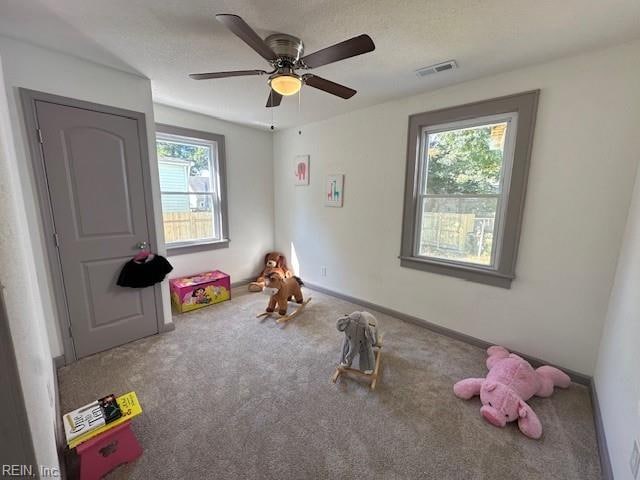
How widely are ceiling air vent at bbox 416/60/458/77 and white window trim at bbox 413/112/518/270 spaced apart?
51 cm

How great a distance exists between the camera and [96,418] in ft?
4.44

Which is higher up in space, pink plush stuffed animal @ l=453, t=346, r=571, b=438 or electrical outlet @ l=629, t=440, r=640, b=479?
electrical outlet @ l=629, t=440, r=640, b=479

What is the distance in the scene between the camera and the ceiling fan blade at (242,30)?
1.18 metres

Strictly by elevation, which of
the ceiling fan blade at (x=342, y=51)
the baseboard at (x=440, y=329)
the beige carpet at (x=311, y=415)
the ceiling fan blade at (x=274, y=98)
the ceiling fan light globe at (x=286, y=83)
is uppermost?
the ceiling fan blade at (x=342, y=51)

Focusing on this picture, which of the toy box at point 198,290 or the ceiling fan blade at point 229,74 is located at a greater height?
the ceiling fan blade at point 229,74

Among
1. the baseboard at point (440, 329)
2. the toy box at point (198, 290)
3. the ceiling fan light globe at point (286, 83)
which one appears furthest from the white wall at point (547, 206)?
the toy box at point (198, 290)

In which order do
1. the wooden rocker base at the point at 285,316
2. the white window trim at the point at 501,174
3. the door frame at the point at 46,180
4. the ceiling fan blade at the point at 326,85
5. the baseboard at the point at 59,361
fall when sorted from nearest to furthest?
the ceiling fan blade at the point at 326,85, the door frame at the point at 46,180, the baseboard at the point at 59,361, the white window trim at the point at 501,174, the wooden rocker base at the point at 285,316

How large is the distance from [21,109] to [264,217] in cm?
274

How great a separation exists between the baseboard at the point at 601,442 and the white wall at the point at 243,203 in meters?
3.86

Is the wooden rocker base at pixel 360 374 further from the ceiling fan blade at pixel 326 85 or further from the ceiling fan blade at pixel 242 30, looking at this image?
the ceiling fan blade at pixel 242 30

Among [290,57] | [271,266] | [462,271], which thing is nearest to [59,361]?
[271,266]

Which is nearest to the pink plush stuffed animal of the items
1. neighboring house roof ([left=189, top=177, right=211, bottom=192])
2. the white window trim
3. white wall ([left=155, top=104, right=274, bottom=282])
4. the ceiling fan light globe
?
the white window trim

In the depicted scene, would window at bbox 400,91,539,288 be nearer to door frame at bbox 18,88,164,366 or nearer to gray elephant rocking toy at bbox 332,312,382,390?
gray elephant rocking toy at bbox 332,312,382,390

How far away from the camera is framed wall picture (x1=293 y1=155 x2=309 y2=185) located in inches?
146
